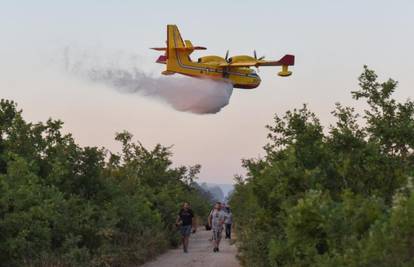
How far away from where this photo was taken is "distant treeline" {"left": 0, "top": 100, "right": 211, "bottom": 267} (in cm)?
1313

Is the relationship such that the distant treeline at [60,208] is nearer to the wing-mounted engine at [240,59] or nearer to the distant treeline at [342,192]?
the distant treeline at [342,192]

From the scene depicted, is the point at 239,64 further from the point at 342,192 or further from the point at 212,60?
the point at 342,192

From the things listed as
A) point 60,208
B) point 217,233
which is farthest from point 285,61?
point 60,208

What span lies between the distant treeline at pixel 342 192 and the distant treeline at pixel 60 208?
3.50 meters

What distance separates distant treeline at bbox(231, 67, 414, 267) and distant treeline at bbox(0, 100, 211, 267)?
3.50 meters

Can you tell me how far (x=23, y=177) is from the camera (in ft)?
45.9

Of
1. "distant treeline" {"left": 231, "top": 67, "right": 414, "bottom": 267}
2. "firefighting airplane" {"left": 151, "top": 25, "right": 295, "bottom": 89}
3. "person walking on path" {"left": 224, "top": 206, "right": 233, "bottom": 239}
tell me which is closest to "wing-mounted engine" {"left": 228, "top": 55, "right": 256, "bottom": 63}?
"firefighting airplane" {"left": 151, "top": 25, "right": 295, "bottom": 89}

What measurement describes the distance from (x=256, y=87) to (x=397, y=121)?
29058 mm

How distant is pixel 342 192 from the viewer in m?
10.2

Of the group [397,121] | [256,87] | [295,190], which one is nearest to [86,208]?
[295,190]

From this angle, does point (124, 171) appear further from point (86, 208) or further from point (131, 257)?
point (86, 208)

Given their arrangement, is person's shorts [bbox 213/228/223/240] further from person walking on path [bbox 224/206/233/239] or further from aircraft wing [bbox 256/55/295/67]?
aircraft wing [bbox 256/55/295/67]

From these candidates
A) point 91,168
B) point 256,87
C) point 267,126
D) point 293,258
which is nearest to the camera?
point 293,258

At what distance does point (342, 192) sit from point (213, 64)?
31.1 meters
